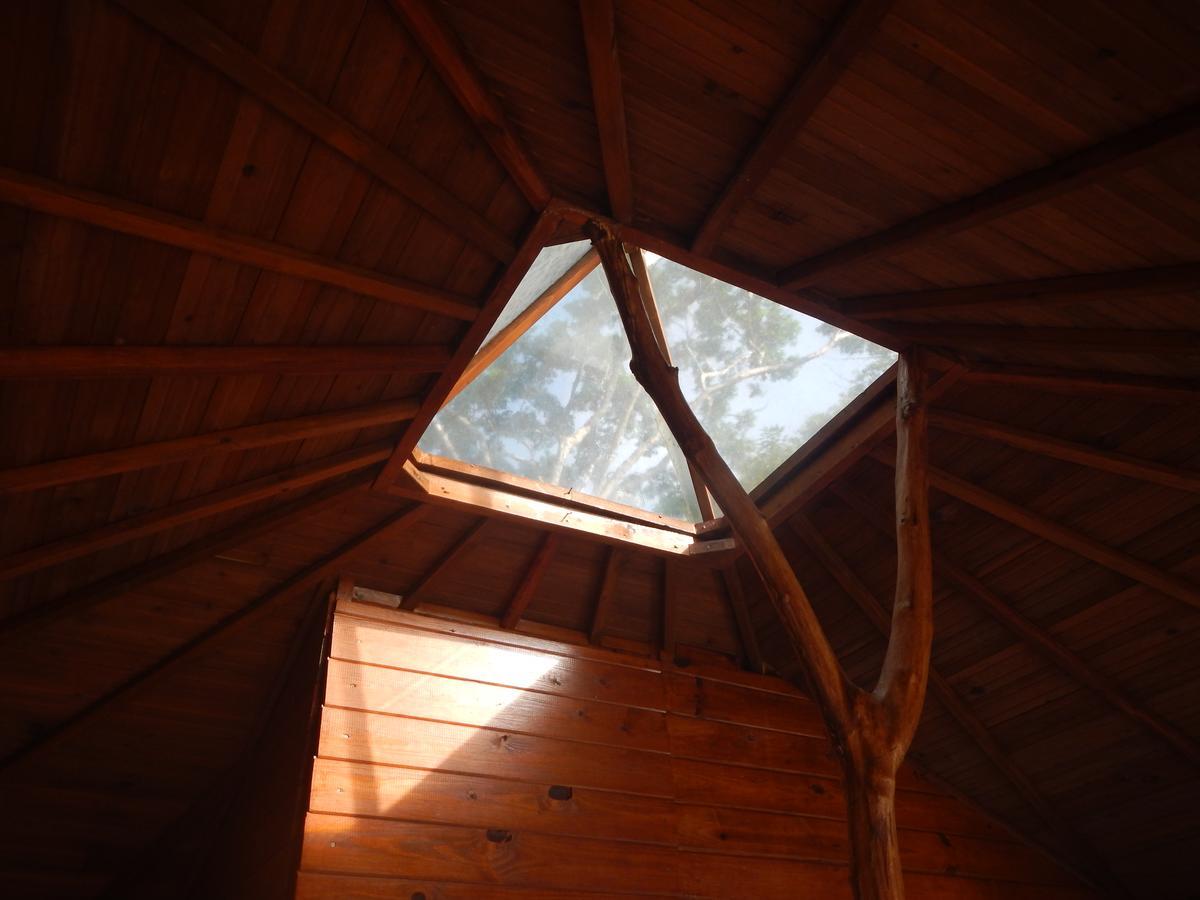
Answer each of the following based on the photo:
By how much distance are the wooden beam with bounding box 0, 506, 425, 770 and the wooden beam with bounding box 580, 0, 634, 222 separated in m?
2.18

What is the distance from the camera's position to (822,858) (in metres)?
4.83

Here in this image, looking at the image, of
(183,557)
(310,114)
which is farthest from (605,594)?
(310,114)

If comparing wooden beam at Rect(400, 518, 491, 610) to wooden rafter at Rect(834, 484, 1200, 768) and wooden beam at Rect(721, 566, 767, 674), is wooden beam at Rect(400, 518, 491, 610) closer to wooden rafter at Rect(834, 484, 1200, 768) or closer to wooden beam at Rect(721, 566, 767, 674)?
wooden beam at Rect(721, 566, 767, 674)

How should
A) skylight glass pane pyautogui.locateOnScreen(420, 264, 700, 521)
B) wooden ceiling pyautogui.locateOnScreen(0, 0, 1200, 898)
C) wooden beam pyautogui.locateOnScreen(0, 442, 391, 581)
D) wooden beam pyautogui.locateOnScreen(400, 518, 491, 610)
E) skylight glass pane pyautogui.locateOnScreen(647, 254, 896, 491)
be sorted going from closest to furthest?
wooden ceiling pyautogui.locateOnScreen(0, 0, 1200, 898) → wooden beam pyautogui.locateOnScreen(0, 442, 391, 581) → wooden beam pyautogui.locateOnScreen(400, 518, 491, 610) → skylight glass pane pyautogui.locateOnScreen(647, 254, 896, 491) → skylight glass pane pyautogui.locateOnScreen(420, 264, 700, 521)

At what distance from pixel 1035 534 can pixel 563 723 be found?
2804mm

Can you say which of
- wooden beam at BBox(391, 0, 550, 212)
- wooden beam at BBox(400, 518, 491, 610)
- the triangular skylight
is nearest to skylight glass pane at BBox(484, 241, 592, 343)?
wooden beam at BBox(400, 518, 491, 610)

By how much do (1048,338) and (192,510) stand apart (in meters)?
3.86

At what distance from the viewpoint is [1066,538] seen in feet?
14.5

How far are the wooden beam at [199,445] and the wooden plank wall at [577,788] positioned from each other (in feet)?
4.22

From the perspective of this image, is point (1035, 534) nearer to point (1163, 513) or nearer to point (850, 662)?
point (1163, 513)

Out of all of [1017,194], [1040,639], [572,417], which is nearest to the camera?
[1017,194]

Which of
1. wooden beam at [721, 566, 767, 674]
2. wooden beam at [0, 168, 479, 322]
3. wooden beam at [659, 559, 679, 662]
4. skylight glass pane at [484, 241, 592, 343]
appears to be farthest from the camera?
wooden beam at [721, 566, 767, 674]

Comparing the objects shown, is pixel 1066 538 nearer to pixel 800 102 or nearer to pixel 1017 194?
pixel 1017 194

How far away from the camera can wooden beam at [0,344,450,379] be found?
2.59 meters
